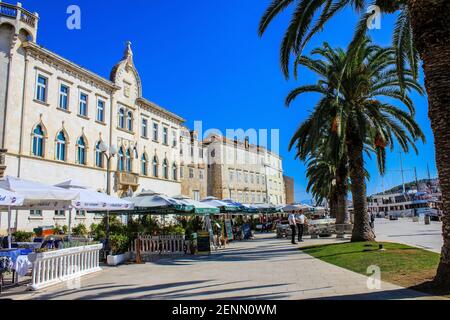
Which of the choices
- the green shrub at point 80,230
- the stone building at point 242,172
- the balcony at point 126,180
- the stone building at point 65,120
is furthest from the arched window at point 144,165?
the stone building at point 242,172

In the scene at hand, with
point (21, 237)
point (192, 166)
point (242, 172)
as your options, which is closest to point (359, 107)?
point (21, 237)

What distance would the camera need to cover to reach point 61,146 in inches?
1086

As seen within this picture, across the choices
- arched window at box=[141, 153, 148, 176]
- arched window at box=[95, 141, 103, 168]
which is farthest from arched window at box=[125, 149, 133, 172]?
arched window at box=[95, 141, 103, 168]

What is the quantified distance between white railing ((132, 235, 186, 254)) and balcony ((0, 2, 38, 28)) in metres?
16.8

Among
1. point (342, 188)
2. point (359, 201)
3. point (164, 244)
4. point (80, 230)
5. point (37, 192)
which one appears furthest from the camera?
point (342, 188)

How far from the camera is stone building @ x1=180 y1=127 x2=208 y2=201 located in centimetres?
4784

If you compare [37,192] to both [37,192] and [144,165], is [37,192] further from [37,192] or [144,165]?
[144,165]

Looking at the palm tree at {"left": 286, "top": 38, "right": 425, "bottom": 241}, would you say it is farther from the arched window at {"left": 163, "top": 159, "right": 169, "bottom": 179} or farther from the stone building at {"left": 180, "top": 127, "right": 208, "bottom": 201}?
the stone building at {"left": 180, "top": 127, "right": 208, "bottom": 201}

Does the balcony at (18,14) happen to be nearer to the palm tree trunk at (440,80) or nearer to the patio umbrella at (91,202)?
the patio umbrella at (91,202)

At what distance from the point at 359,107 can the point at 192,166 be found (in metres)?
33.5

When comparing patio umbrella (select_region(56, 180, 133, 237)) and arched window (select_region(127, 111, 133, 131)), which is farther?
arched window (select_region(127, 111, 133, 131))

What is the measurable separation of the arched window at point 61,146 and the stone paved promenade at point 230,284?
16946 mm

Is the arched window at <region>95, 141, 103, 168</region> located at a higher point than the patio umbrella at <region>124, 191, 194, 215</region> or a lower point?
higher

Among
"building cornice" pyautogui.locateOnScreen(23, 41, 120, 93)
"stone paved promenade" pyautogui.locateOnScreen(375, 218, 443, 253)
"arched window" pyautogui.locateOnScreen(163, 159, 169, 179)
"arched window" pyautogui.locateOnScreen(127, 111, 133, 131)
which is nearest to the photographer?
"stone paved promenade" pyautogui.locateOnScreen(375, 218, 443, 253)
